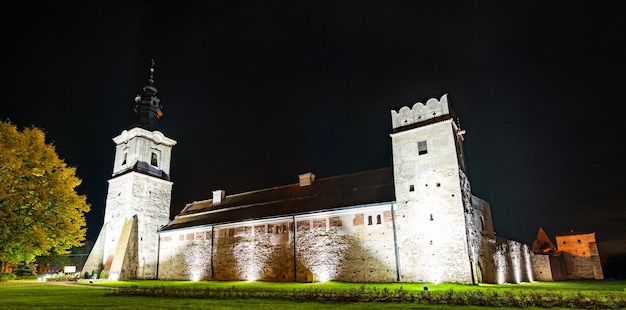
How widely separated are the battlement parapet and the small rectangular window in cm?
166

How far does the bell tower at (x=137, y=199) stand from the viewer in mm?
36156

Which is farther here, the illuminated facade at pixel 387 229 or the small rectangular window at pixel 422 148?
the small rectangular window at pixel 422 148

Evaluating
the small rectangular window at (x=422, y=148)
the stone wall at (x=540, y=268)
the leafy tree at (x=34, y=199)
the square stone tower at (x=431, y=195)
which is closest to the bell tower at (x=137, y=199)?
the leafy tree at (x=34, y=199)

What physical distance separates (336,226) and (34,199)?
64.7ft

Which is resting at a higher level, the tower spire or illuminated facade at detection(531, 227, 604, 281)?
the tower spire

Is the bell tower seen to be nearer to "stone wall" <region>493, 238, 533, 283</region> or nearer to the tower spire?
the tower spire

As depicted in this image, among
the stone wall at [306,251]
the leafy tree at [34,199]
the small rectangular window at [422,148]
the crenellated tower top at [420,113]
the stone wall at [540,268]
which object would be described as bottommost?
the stone wall at [540,268]

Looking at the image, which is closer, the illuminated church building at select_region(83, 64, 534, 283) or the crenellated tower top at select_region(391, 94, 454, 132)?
the illuminated church building at select_region(83, 64, 534, 283)

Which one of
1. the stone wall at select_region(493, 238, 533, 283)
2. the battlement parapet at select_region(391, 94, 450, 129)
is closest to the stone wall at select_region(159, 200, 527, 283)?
the stone wall at select_region(493, 238, 533, 283)

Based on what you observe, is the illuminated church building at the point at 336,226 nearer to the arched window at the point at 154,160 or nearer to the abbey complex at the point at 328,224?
the abbey complex at the point at 328,224

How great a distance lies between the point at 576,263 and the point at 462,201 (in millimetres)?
35121

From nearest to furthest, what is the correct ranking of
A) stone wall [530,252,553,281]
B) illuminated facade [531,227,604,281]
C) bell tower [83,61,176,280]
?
stone wall [530,252,553,281] → bell tower [83,61,176,280] → illuminated facade [531,227,604,281]

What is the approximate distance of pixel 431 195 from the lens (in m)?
24.4

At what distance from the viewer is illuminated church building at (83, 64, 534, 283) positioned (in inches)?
939
